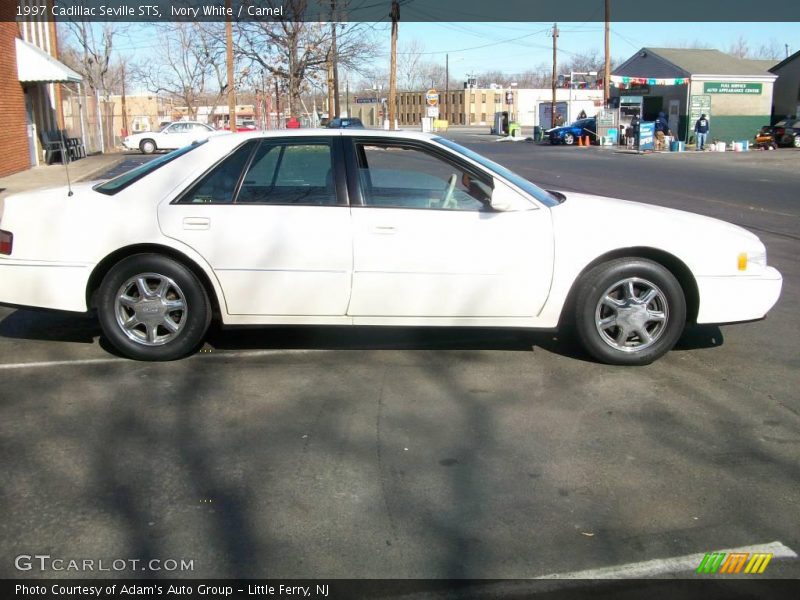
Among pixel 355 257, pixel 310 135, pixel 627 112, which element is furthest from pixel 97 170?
pixel 627 112

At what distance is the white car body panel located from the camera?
17.3ft

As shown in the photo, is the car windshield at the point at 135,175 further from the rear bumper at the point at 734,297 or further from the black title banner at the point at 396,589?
the rear bumper at the point at 734,297

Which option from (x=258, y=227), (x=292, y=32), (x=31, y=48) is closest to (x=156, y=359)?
(x=258, y=227)

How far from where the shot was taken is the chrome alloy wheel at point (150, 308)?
17.6 feet

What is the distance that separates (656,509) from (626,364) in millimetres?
2013

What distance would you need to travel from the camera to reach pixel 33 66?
23.5 metres

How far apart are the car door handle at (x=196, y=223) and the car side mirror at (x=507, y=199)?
187cm

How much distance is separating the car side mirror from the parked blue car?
143 ft

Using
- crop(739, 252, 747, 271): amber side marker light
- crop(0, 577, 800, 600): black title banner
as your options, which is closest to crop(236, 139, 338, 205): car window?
crop(739, 252, 747, 271): amber side marker light

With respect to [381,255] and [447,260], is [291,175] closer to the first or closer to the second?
[381,255]

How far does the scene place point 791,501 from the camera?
3.61 m

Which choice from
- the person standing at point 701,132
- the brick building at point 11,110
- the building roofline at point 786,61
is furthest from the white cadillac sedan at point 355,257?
the building roofline at point 786,61

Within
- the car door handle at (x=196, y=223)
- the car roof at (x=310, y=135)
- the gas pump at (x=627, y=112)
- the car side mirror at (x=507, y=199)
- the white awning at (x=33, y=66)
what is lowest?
the car door handle at (x=196, y=223)

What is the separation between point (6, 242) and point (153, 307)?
113 centimetres
